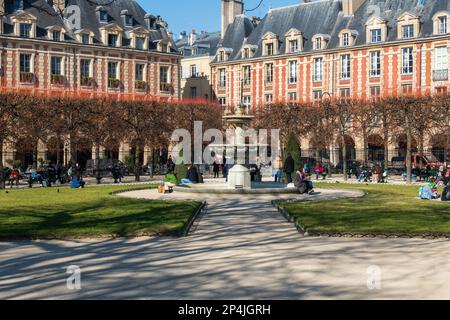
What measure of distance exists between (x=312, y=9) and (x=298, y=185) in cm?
3638

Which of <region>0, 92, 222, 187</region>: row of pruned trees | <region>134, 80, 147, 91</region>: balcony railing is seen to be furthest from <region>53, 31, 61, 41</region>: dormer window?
<region>0, 92, 222, 187</region>: row of pruned trees

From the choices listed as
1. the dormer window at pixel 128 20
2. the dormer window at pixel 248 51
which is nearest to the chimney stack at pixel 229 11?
the dormer window at pixel 248 51

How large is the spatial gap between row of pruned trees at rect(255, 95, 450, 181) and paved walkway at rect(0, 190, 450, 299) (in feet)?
85.7

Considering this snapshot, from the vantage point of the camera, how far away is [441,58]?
4962 cm

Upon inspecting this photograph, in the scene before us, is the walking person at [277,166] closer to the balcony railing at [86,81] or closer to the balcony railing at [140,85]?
the balcony railing at [140,85]

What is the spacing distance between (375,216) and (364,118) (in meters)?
28.9

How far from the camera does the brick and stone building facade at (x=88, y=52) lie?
48.8m

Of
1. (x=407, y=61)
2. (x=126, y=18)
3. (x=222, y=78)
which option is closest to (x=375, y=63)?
(x=407, y=61)

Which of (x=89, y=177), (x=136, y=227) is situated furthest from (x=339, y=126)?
(x=136, y=227)

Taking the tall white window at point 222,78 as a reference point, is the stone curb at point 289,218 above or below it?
below

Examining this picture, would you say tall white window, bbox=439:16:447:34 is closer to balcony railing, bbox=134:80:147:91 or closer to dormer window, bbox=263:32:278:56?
dormer window, bbox=263:32:278:56

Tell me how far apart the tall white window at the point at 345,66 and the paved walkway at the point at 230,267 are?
134 feet

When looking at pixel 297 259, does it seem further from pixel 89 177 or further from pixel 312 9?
pixel 312 9

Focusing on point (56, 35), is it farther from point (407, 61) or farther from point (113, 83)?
point (407, 61)
